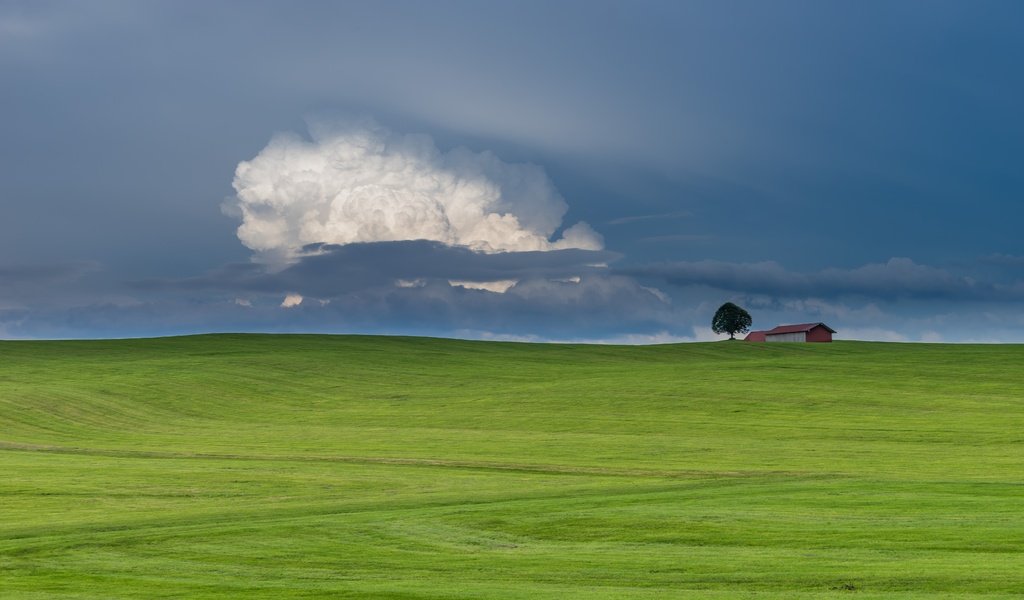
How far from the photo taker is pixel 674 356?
10138 centimetres

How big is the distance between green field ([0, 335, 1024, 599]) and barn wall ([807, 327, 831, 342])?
48.3 meters

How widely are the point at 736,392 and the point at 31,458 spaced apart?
1431 inches

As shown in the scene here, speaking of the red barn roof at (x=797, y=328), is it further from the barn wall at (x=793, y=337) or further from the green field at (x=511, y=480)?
the green field at (x=511, y=480)

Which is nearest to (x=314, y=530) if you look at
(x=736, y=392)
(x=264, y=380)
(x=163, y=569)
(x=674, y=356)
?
(x=163, y=569)

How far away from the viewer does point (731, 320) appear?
149 meters

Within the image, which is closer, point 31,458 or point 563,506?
point 563,506

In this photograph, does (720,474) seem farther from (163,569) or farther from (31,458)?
(31,458)

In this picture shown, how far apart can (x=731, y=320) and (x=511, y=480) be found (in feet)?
390

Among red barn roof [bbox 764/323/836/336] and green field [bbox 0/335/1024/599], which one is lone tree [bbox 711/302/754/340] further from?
green field [bbox 0/335/1024/599]

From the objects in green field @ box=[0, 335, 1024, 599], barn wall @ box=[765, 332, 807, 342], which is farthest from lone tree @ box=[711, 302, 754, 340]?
green field @ box=[0, 335, 1024, 599]

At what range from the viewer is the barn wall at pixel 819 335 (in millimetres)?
130675

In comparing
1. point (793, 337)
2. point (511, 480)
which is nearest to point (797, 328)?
point (793, 337)

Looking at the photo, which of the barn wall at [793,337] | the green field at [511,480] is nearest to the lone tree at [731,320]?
the barn wall at [793,337]

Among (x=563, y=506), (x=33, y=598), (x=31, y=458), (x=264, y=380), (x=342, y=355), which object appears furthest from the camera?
(x=342, y=355)
